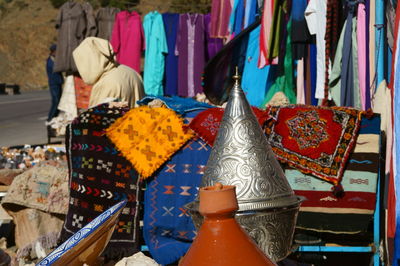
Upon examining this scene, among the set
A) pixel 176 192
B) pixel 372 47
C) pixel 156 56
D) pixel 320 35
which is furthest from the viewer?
pixel 156 56

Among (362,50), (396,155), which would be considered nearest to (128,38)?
(362,50)

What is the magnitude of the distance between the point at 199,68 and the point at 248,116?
27.9 feet

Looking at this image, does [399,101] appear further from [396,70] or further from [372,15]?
[372,15]

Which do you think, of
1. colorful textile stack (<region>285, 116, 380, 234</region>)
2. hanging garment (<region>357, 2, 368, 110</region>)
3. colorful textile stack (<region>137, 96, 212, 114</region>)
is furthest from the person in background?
colorful textile stack (<region>285, 116, 380, 234</region>)

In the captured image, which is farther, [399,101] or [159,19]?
[159,19]

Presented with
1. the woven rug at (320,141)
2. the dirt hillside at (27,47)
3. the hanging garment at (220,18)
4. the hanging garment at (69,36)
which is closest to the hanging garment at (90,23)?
the hanging garment at (69,36)

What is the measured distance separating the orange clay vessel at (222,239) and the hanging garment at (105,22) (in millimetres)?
11233

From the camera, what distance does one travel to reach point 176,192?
15.2 ft

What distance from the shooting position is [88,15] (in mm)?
12414

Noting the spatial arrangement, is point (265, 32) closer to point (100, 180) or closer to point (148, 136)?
point (148, 136)

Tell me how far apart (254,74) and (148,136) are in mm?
2622

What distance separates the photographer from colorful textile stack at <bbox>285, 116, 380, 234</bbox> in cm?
446

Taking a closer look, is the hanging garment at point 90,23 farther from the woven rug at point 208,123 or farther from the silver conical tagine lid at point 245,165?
the silver conical tagine lid at point 245,165

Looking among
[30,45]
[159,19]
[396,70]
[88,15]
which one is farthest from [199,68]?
[30,45]
